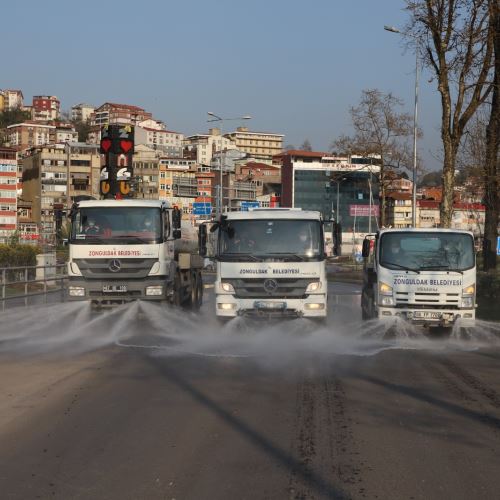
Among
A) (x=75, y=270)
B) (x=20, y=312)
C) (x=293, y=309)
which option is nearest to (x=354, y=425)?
(x=293, y=309)

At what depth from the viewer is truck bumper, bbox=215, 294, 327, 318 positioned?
16.4m

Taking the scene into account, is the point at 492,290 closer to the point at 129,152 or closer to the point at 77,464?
the point at 129,152

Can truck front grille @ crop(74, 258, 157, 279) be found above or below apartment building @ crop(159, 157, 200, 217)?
below

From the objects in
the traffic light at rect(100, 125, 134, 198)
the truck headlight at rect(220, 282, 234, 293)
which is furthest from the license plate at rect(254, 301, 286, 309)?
the traffic light at rect(100, 125, 134, 198)

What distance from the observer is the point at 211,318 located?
20984mm

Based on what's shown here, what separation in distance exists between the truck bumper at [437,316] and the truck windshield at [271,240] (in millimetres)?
2077

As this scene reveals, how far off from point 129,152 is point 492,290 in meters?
11.2

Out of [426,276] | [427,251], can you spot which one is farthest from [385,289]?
[427,251]

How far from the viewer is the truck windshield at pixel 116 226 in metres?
19.0

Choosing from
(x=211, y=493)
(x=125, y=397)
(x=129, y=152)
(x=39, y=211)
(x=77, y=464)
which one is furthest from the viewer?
(x=39, y=211)

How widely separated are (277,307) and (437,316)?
10.5ft

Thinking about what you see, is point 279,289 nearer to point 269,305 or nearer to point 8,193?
point 269,305

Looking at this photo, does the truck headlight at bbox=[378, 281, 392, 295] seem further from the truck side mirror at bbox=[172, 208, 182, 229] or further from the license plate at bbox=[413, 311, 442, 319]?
the truck side mirror at bbox=[172, 208, 182, 229]

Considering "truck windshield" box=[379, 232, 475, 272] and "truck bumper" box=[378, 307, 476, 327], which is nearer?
"truck bumper" box=[378, 307, 476, 327]
